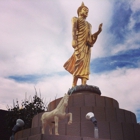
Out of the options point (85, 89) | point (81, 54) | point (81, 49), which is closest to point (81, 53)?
point (81, 54)

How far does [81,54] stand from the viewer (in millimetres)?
9562

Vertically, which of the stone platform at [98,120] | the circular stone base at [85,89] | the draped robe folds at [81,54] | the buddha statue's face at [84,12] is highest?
the buddha statue's face at [84,12]

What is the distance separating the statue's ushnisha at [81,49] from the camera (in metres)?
9.34

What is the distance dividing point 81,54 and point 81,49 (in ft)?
0.70

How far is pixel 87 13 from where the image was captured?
10391 millimetres

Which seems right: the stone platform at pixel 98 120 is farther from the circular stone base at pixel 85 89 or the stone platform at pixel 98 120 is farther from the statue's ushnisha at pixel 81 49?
the statue's ushnisha at pixel 81 49

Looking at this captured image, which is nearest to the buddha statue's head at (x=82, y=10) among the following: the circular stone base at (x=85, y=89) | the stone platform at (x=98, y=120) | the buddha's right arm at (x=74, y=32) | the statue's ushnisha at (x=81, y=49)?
the statue's ushnisha at (x=81, y=49)

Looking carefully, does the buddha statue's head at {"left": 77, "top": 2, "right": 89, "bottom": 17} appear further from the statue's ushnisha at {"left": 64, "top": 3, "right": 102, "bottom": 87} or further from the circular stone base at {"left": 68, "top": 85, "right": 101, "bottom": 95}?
the circular stone base at {"left": 68, "top": 85, "right": 101, "bottom": 95}

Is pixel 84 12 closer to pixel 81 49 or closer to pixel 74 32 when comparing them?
pixel 74 32

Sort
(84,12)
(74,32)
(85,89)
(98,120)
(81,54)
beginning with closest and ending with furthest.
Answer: (98,120), (85,89), (81,54), (74,32), (84,12)

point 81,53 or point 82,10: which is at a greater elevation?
point 82,10

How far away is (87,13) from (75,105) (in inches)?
178

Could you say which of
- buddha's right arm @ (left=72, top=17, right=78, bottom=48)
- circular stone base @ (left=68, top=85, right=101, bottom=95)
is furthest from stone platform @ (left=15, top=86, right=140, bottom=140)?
buddha's right arm @ (left=72, top=17, right=78, bottom=48)

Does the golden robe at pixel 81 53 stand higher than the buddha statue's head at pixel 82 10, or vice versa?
the buddha statue's head at pixel 82 10
